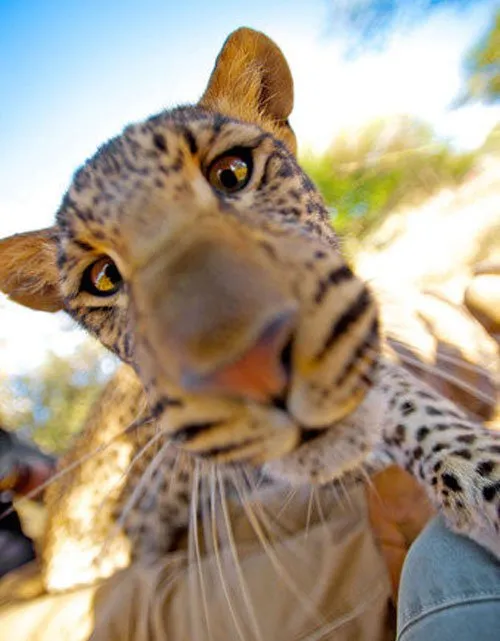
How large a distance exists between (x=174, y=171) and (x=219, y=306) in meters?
0.81

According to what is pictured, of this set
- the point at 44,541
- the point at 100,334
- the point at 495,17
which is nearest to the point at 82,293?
the point at 100,334

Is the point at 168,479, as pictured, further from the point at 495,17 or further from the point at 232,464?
the point at 495,17

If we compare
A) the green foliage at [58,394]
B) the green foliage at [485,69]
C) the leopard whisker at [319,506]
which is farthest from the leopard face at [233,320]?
the green foliage at [485,69]

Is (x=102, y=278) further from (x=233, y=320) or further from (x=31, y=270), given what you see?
(x=233, y=320)

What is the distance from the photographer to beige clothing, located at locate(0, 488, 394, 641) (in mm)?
1801

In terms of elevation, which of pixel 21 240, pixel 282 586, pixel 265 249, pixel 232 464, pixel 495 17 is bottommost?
pixel 282 586

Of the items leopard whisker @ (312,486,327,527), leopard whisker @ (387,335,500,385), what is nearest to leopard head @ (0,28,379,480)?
leopard whisker @ (387,335,500,385)

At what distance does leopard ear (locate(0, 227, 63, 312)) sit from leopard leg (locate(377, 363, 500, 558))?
1984mm

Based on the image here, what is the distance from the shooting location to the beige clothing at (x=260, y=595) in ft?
5.91

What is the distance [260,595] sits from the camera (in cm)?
195

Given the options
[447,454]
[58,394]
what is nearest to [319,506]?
[447,454]

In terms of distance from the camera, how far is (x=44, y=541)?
3184 mm

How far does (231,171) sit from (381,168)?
63.7ft

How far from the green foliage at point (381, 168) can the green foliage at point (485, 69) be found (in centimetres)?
256
